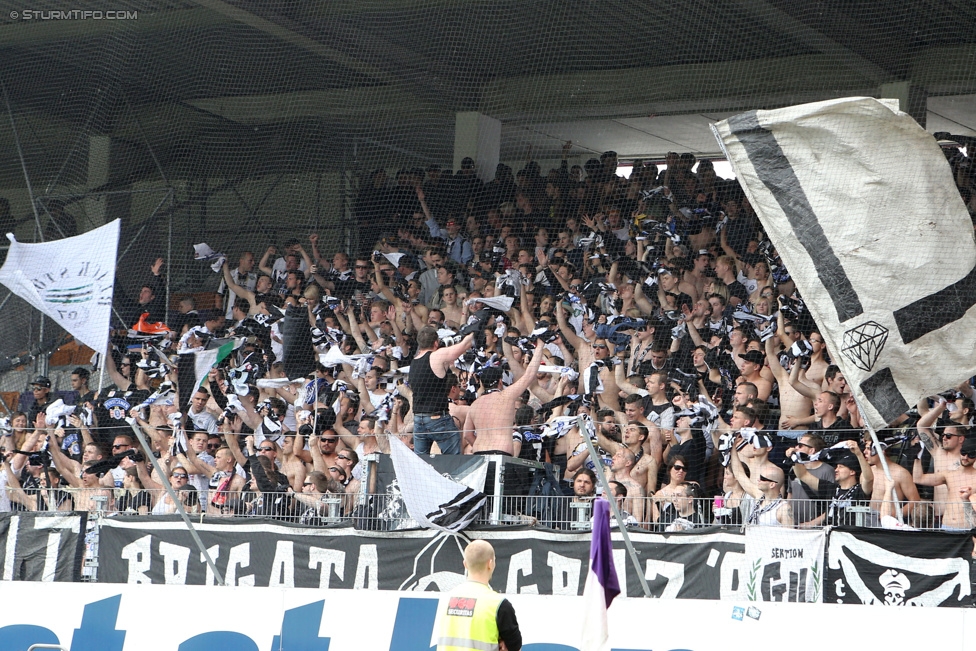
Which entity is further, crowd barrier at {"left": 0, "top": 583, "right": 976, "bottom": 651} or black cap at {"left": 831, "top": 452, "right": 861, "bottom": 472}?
black cap at {"left": 831, "top": 452, "right": 861, "bottom": 472}

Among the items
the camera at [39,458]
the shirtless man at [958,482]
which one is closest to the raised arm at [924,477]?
the shirtless man at [958,482]

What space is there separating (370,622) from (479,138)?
11.1 meters

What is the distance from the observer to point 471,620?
17.6 ft

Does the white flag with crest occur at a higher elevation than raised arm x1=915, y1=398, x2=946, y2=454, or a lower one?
higher

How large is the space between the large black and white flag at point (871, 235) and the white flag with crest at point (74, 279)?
6001mm

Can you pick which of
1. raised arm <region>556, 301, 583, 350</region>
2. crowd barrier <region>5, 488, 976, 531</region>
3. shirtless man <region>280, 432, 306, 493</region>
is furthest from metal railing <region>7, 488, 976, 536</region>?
raised arm <region>556, 301, 583, 350</region>

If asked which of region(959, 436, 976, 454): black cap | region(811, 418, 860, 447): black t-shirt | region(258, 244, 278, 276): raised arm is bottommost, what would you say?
region(959, 436, 976, 454): black cap

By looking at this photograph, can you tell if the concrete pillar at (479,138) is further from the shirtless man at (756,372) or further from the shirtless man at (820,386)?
the shirtless man at (820,386)

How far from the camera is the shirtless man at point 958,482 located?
314 inches

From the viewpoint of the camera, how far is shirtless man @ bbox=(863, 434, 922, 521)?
8344 mm

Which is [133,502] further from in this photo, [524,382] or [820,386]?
[820,386]

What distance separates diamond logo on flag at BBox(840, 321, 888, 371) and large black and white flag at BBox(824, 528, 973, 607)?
1024mm

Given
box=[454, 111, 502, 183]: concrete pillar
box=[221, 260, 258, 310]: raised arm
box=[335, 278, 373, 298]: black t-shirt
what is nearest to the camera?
box=[335, 278, 373, 298]: black t-shirt

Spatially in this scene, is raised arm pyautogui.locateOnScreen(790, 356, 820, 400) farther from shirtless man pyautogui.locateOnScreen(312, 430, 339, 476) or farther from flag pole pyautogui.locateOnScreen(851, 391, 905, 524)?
shirtless man pyautogui.locateOnScreen(312, 430, 339, 476)
